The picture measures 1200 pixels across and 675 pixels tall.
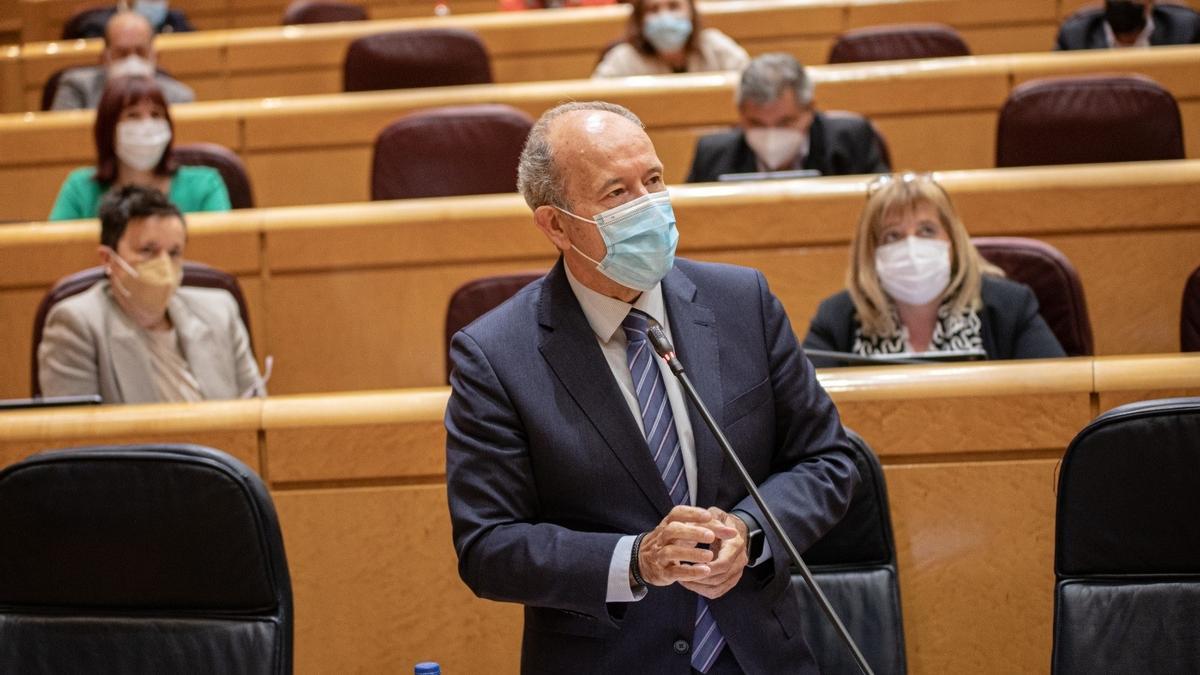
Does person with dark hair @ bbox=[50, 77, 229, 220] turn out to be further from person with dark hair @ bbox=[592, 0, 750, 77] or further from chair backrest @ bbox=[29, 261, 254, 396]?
person with dark hair @ bbox=[592, 0, 750, 77]

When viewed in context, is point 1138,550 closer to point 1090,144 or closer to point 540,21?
point 1090,144

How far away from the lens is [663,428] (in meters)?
1.17

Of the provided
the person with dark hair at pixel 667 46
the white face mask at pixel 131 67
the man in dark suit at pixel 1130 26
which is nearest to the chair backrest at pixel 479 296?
the person with dark hair at pixel 667 46

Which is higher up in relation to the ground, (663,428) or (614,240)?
(614,240)

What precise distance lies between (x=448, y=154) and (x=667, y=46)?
75 cm

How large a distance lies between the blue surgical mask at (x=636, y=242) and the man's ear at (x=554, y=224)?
0.11ft

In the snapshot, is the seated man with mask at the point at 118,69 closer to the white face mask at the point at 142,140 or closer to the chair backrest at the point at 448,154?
the white face mask at the point at 142,140

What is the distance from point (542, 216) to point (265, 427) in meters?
0.52

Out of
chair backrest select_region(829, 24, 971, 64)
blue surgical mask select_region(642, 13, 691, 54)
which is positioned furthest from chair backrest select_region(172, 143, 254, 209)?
chair backrest select_region(829, 24, 971, 64)

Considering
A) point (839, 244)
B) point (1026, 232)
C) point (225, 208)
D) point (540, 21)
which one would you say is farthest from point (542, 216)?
point (540, 21)

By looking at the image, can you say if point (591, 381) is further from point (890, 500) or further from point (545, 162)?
point (890, 500)

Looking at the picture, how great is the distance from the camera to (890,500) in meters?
1.48

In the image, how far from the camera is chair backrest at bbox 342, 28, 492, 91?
3443mm

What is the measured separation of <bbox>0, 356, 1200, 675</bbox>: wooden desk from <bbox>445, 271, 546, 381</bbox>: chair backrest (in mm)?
523
